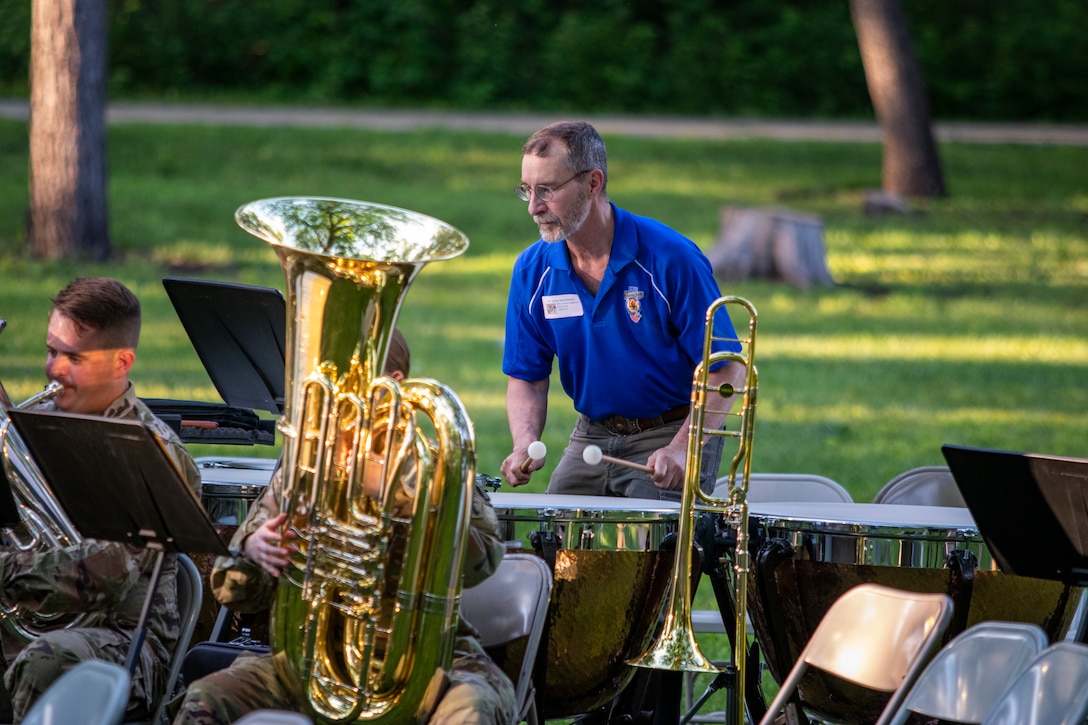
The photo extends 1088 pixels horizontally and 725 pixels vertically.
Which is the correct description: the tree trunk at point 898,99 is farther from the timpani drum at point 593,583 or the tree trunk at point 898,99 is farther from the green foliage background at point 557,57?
the timpani drum at point 593,583

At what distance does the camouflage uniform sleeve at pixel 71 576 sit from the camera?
387cm

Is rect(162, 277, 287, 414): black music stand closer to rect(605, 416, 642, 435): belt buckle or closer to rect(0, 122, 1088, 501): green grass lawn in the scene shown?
rect(605, 416, 642, 435): belt buckle

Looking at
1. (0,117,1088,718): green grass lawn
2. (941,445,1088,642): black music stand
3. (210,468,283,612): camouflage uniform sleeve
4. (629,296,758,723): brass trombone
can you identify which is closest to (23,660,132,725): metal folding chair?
(210,468,283,612): camouflage uniform sleeve

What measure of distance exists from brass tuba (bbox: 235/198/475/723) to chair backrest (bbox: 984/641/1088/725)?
48.5 inches

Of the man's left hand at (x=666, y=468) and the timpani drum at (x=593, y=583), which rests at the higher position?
the man's left hand at (x=666, y=468)

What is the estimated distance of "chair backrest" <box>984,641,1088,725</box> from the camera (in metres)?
3.18

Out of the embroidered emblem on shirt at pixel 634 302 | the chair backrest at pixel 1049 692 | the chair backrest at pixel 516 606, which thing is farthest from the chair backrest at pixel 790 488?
the chair backrest at pixel 1049 692

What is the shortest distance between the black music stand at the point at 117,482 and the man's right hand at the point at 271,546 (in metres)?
0.09

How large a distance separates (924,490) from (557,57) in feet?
57.8

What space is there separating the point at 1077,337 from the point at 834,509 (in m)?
8.88

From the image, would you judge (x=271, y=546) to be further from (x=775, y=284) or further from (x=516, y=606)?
(x=775, y=284)

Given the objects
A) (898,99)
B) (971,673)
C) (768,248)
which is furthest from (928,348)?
(971,673)

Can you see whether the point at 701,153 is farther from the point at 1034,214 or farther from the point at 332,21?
the point at 332,21

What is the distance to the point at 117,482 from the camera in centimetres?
360
